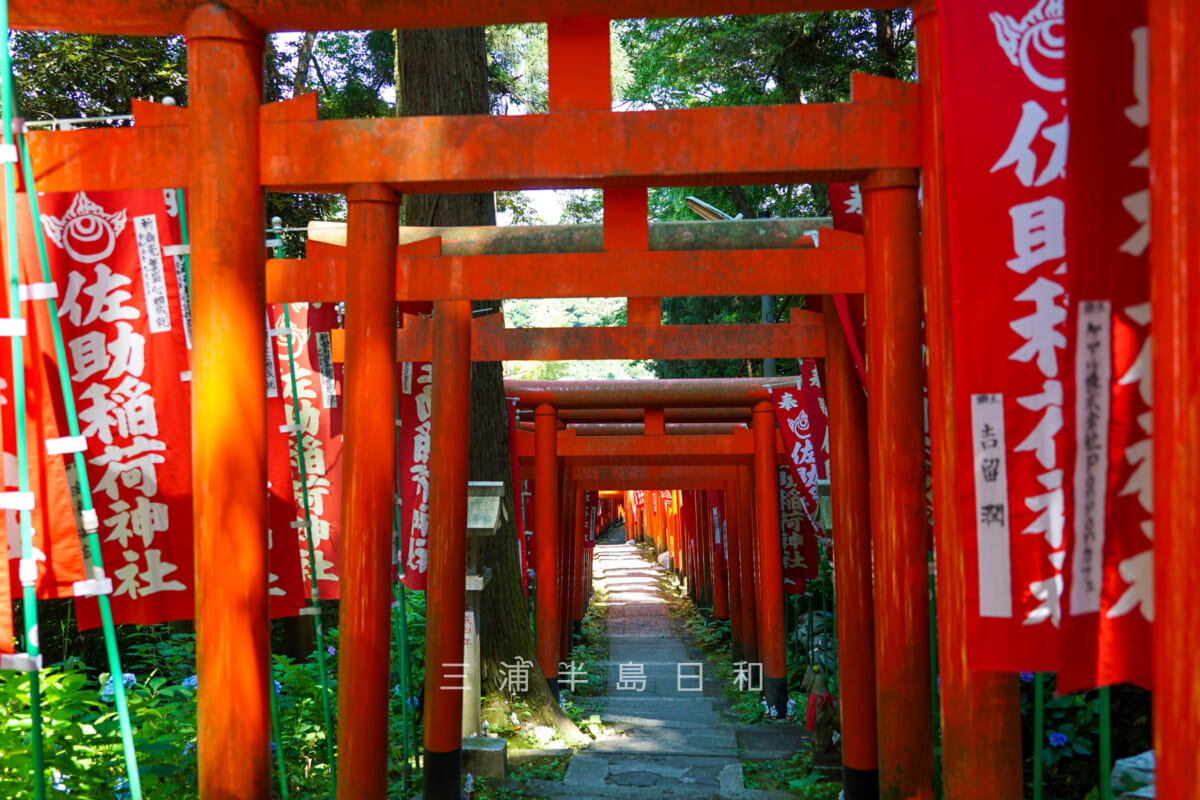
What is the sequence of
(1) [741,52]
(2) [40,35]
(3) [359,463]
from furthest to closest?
(1) [741,52], (2) [40,35], (3) [359,463]

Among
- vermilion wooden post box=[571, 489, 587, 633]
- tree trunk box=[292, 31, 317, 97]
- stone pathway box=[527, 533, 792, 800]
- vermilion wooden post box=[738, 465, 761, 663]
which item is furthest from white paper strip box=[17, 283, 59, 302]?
vermilion wooden post box=[571, 489, 587, 633]

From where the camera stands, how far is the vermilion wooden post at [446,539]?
23.2 ft

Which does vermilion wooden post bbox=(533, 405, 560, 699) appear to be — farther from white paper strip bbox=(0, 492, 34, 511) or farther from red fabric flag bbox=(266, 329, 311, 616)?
white paper strip bbox=(0, 492, 34, 511)

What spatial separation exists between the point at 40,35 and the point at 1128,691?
32.3ft

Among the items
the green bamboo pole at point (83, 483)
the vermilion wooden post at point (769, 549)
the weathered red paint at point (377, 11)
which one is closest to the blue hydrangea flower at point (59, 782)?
the green bamboo pole at point (83, 483)

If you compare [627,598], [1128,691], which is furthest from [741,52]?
[627,598]

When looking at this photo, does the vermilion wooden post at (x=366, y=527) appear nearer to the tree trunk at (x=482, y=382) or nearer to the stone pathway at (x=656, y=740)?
the tree trunk at (x=482, y=382)

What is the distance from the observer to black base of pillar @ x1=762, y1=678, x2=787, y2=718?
1266cm

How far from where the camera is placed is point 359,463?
186 inches

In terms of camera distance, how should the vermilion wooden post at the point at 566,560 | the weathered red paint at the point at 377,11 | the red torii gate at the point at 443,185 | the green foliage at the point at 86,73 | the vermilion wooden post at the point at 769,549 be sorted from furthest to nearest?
the vermilion wooden post at the point at 566,560 → the vermilion wooden post at the point at 769,549 → the green foliage at the point at 86,73 → the weathered red paint at the point at 377,11 → the red torii gate at the point at 443,185

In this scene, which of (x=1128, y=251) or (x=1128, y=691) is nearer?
(x=1128, y=251)

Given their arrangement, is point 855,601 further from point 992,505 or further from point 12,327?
point 12,327

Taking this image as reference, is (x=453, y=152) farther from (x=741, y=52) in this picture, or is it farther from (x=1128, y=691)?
(x=741, y=52)

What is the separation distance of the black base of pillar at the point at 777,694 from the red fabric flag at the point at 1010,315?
10064mm
